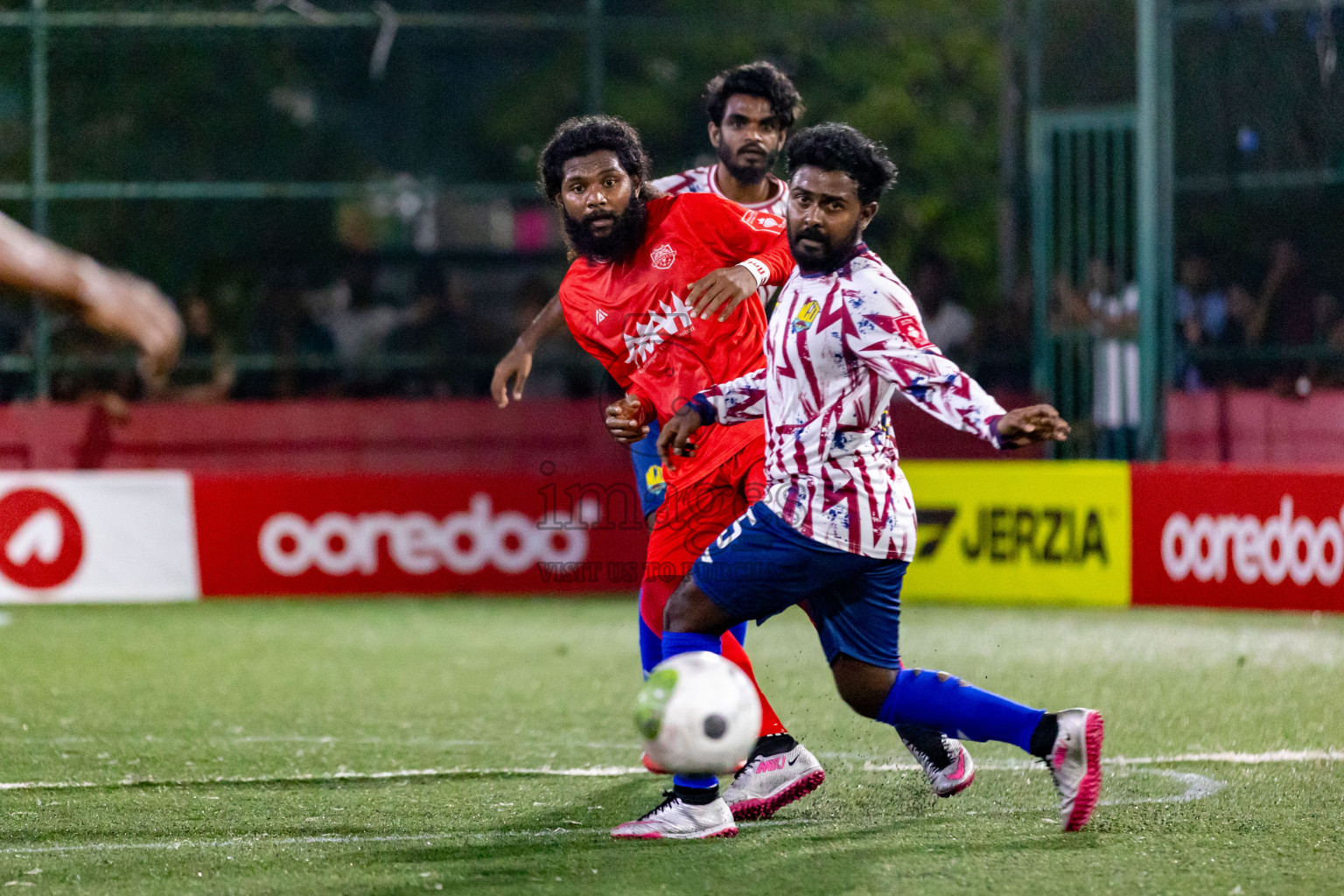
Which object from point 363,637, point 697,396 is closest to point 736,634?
point 697,396

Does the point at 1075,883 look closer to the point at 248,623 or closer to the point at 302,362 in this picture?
the point at 248,623

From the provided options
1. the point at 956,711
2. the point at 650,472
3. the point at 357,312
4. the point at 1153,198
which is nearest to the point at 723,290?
the point at 650,472

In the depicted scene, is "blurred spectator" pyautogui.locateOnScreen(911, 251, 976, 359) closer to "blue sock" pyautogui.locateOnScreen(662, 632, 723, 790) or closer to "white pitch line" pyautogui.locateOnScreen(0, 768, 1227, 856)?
"white pitch line" pyautogui.locateOnScreen(0, 768, 1227, 856)

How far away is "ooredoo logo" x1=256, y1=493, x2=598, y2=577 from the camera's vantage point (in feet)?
39.6

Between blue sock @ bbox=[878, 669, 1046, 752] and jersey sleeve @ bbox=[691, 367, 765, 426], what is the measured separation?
2.96ft

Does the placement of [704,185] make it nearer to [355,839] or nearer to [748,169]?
[748,169]

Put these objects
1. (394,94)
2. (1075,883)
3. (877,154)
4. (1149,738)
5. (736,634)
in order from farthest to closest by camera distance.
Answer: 1. (394,94)
2. (1149,738)
3. (736,634)
4. (877,154)
5. (1075,883)

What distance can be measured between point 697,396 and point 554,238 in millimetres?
14093

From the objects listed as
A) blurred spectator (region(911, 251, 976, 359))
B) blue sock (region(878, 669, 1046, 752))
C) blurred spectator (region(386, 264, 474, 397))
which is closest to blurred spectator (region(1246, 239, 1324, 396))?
blurred spectator (region(911, 251, 976, 359))

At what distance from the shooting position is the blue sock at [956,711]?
5070mm

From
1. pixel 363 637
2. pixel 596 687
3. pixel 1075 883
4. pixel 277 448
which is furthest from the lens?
pixel 277 448

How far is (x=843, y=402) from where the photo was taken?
4949mm

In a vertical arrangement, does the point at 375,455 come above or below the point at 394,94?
below

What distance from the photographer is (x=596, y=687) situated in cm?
837
